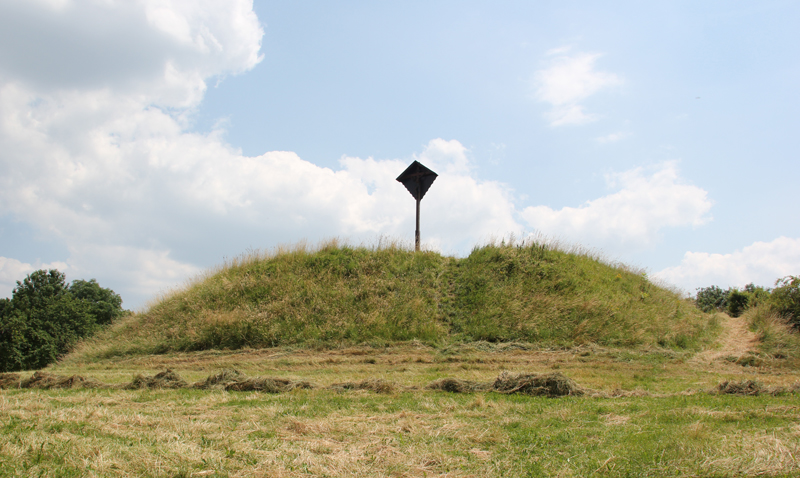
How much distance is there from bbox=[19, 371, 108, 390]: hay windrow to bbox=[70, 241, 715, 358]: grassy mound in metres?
5.16

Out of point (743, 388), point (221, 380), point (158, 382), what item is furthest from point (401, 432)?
point (743, 388)

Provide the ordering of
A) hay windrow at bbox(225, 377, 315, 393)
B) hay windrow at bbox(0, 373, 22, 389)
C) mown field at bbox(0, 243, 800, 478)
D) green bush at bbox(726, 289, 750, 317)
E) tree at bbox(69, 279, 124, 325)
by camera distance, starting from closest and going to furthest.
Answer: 1. mown field at bbox(0, 243, 800, 478)
2. hay windrow at bbox(225, 377, 315, 393)
3. hay windrow at bbox(0, 373, 22, 389)
4. green bush at bbox(726, 289, 750, 317)
5. tree at bbox(69, 279, 124, 325)

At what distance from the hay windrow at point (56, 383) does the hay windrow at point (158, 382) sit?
0.51 meters

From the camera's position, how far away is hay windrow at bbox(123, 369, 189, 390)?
751 cm

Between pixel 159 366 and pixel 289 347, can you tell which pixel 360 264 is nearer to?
pixel 289 347

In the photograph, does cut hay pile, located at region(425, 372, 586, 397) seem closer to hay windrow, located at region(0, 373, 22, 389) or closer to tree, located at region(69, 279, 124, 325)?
hay windrow, located at region(0, 373, 22, 389)

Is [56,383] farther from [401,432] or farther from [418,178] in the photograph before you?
[418,178]

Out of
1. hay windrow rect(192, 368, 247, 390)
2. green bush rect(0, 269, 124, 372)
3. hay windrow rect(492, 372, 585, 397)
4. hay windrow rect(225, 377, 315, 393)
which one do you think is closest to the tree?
green bush rect(0, 269, 124, 372)

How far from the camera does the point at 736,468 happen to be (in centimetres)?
338

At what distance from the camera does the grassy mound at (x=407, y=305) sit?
503 inches

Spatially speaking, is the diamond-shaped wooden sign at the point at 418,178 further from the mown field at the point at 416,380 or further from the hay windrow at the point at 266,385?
the hay windrow at the point at 266,385

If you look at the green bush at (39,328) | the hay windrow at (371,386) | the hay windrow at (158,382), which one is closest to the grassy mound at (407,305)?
the hay windrow at (158,382)

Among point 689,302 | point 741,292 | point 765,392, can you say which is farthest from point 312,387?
point 741,292

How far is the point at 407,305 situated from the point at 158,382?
7.55 metres
